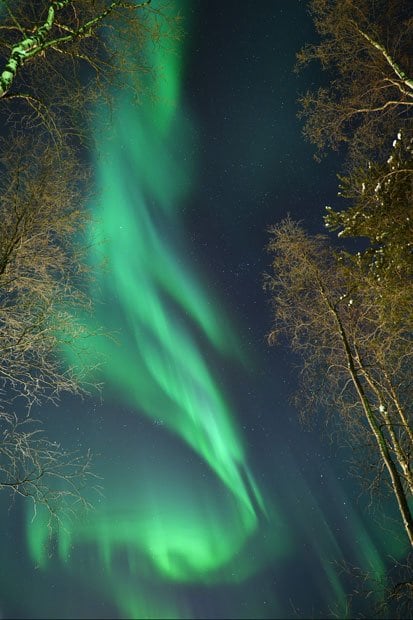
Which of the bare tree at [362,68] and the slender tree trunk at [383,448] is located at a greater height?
the bare tree at [362,68]

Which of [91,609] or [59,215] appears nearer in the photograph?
[59,215]

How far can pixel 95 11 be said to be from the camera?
6582 mm

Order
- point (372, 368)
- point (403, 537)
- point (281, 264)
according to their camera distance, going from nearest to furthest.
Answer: point (403, 537) → point (372, 368) → point (281, 264)

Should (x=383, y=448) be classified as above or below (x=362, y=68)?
below

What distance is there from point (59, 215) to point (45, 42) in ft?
8.61

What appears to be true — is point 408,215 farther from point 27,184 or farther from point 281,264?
point 27,184

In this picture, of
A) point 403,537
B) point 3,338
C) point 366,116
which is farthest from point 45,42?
point 403,537

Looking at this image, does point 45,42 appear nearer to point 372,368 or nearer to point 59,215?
point 59,215

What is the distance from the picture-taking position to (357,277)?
6457mm

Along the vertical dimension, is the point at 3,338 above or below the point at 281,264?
above

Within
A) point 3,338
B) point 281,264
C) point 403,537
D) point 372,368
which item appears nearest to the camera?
point 3,338

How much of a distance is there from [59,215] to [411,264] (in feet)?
17.5

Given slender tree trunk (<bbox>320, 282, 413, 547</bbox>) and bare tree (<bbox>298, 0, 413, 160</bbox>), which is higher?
bare tree (<bbox>298, 0, 413, 160</bbox>)

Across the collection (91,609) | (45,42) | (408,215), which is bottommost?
(91,609)
